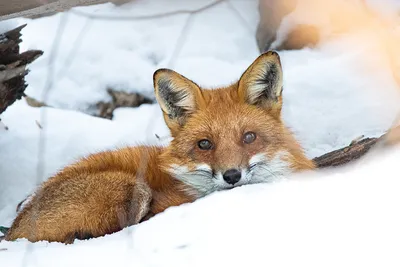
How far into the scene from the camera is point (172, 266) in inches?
126

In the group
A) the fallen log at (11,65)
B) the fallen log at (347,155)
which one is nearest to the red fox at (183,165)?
the fallen log at (347,155)

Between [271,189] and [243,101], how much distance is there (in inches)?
46.2

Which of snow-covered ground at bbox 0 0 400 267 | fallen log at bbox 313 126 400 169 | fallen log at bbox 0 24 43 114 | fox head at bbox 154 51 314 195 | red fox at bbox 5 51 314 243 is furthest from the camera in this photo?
fallen log at bbox 0 24 43 114

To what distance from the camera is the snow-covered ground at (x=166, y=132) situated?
322cm

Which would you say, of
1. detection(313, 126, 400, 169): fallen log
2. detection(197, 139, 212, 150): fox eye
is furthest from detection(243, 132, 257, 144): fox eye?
detection(313, 126, 400, 169): fallen log

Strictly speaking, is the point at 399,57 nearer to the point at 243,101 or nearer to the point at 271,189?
the point at 243,101

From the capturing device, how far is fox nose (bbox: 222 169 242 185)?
4.25m

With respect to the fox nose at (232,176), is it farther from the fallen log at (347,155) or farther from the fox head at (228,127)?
the fallen log at (347,155)

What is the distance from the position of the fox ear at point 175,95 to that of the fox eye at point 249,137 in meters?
0.41

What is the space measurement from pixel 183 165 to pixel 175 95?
1.53 ft

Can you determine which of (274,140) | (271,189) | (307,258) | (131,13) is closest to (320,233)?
(307,258)

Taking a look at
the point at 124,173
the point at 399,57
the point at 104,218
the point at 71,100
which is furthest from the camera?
the point at 71,100

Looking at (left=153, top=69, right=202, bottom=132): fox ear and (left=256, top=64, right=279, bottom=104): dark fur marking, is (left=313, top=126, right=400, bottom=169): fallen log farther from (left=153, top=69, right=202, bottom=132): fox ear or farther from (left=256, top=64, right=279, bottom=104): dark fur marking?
(left=153, top=69, right=202, bottom=132): fox ear

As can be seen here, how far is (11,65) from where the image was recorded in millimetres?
6059
